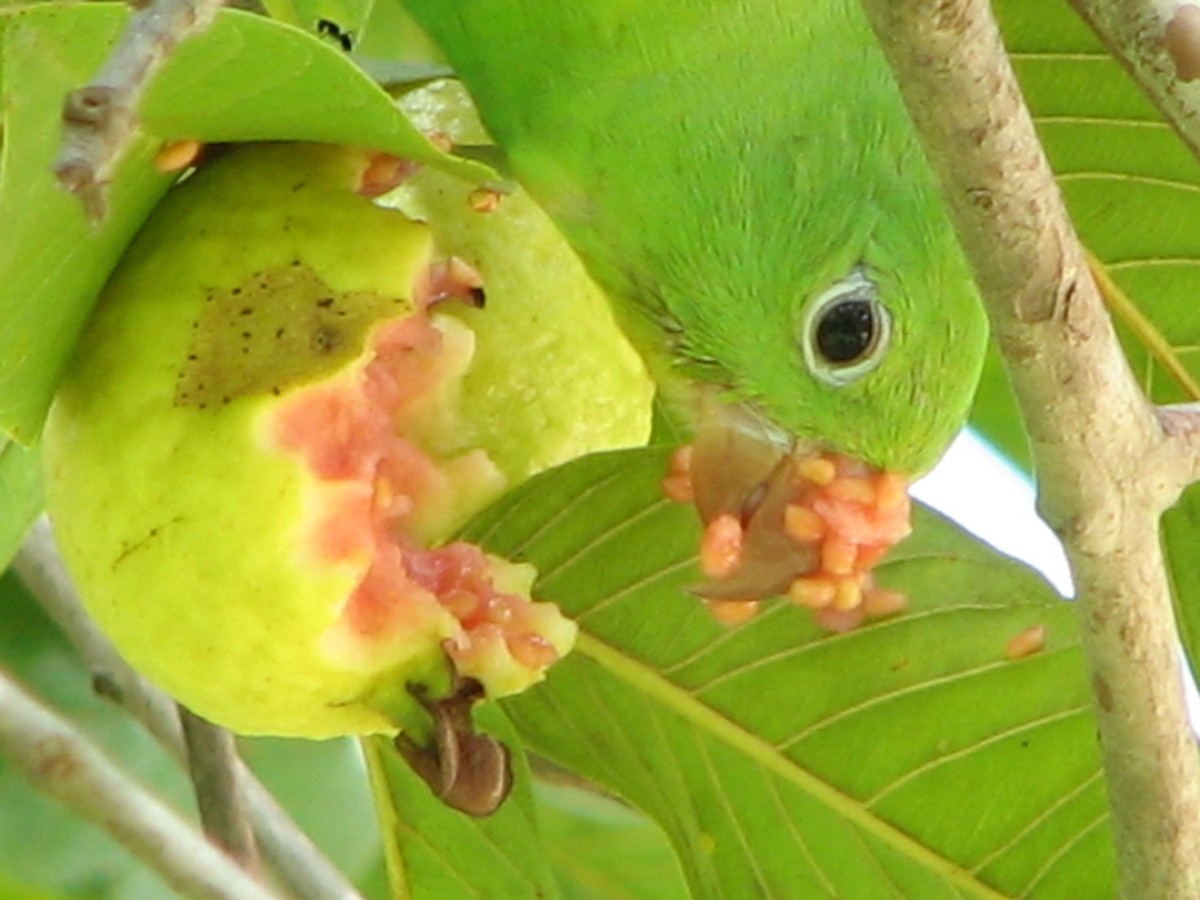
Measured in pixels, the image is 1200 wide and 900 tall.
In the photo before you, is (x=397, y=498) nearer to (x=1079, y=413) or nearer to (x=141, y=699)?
(x=1079, y=413)

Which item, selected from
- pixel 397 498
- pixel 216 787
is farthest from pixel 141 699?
pixel 397 498

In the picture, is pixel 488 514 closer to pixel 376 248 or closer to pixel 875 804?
pixel 376 248

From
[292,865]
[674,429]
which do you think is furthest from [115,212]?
[292,865]

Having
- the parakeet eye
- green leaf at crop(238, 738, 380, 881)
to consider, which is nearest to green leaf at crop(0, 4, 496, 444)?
the parakeet eye

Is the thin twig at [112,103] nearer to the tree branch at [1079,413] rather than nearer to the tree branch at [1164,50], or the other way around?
the tree branch at [1079,413]

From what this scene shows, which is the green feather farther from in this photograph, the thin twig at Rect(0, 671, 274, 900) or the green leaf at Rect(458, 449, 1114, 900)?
the thin twig at Rect(0, 671, 274, 900)

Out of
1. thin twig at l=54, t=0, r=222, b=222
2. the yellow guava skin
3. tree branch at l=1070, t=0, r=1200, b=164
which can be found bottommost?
the yellow guava skin
